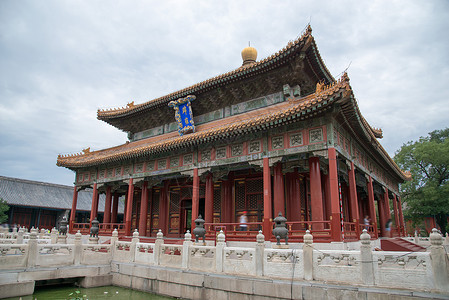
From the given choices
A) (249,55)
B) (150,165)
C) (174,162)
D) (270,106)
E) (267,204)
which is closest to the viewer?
(267,204)

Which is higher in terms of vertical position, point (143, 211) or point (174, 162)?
point (174, 162)

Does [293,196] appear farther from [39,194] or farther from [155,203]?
[39,194]

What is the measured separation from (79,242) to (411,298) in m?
11.4

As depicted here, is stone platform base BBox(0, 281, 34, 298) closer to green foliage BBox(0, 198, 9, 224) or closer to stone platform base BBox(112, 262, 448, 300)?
stone platform base BBox(112, 262, 448, 300)

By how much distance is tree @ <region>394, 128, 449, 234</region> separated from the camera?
→ 29.6m

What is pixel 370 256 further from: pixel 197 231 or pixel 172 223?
pixel 172 223

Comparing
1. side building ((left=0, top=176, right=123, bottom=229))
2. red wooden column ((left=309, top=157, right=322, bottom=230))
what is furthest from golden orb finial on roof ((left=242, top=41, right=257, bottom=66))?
side building ((left=0, top=176, right=123, bottom=229))

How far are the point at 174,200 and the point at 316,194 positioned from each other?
1104cm

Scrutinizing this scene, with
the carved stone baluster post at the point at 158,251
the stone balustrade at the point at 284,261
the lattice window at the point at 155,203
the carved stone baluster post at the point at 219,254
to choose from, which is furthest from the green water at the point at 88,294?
the lattice window at the point at 155,203

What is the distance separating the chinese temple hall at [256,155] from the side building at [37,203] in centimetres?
1495

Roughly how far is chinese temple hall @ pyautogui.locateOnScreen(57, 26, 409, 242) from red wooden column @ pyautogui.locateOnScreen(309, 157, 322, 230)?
42 mm

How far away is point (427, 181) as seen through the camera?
32250 mm

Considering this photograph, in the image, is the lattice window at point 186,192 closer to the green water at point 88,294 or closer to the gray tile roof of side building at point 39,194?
the green water at point 88,294

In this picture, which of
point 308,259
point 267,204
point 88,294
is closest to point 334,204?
point 267,204
